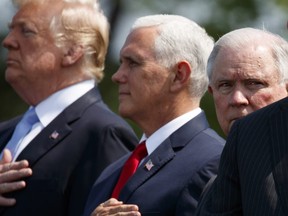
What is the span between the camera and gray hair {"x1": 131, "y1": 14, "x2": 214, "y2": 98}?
713 centimetres

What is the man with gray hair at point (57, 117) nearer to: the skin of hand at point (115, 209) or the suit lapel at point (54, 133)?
the suit lapel at point (54, 133)

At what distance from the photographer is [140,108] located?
23.3 ft

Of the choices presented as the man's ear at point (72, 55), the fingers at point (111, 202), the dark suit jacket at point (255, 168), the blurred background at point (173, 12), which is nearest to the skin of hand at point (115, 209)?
the fingers at point (111, 202)

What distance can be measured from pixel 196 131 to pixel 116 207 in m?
0.64

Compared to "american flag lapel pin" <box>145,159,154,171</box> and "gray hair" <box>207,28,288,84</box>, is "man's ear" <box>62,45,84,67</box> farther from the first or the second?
"gray hair" <box>207,28,288,84</box>

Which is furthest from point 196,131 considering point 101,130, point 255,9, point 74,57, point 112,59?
point 255,9

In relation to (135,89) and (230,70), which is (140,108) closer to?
(135,89)

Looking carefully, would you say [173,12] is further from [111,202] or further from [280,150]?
[280,150]

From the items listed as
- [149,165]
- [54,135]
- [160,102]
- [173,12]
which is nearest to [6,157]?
[54,135]

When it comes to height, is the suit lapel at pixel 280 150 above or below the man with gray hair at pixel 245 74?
above

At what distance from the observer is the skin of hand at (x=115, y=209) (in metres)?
6.50

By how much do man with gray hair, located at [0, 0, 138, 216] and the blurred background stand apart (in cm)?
744

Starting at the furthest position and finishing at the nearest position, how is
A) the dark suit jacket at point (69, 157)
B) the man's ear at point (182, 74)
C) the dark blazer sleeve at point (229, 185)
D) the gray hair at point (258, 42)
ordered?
the dark suit jacket at point (69, 157)
the man's ear at point (182, 74)
the gray hair at point (258, 42)
the dark blazer sleeve at point (229, 185)

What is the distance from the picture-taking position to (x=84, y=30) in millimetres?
8148
